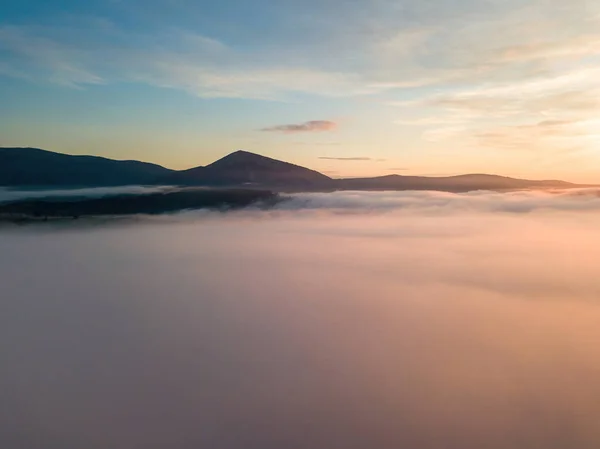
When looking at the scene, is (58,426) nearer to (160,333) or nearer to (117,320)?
(160,333)

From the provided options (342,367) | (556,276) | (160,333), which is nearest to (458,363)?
(342,367)

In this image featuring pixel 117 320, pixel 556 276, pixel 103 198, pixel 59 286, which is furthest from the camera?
pixel 103 198

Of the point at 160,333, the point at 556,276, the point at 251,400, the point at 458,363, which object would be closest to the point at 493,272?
the point at 556,276

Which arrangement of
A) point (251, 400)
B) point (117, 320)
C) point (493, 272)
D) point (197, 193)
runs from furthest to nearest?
point (197, 193)
point (493, 272)
point (117, 320)
point (251, 400)

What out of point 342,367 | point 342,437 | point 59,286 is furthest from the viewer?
point 59,286

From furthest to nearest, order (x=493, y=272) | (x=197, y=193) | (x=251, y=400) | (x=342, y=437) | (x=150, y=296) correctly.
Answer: (x=197, y=193)
(x=493, y=272)
(x=150, y=296)
(x=251, y=400)
(x=342, y=437)

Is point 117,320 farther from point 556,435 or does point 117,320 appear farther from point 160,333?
point 556,435

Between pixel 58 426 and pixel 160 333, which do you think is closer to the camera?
pixel 58 426

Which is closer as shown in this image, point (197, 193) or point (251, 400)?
point (251, 400)
